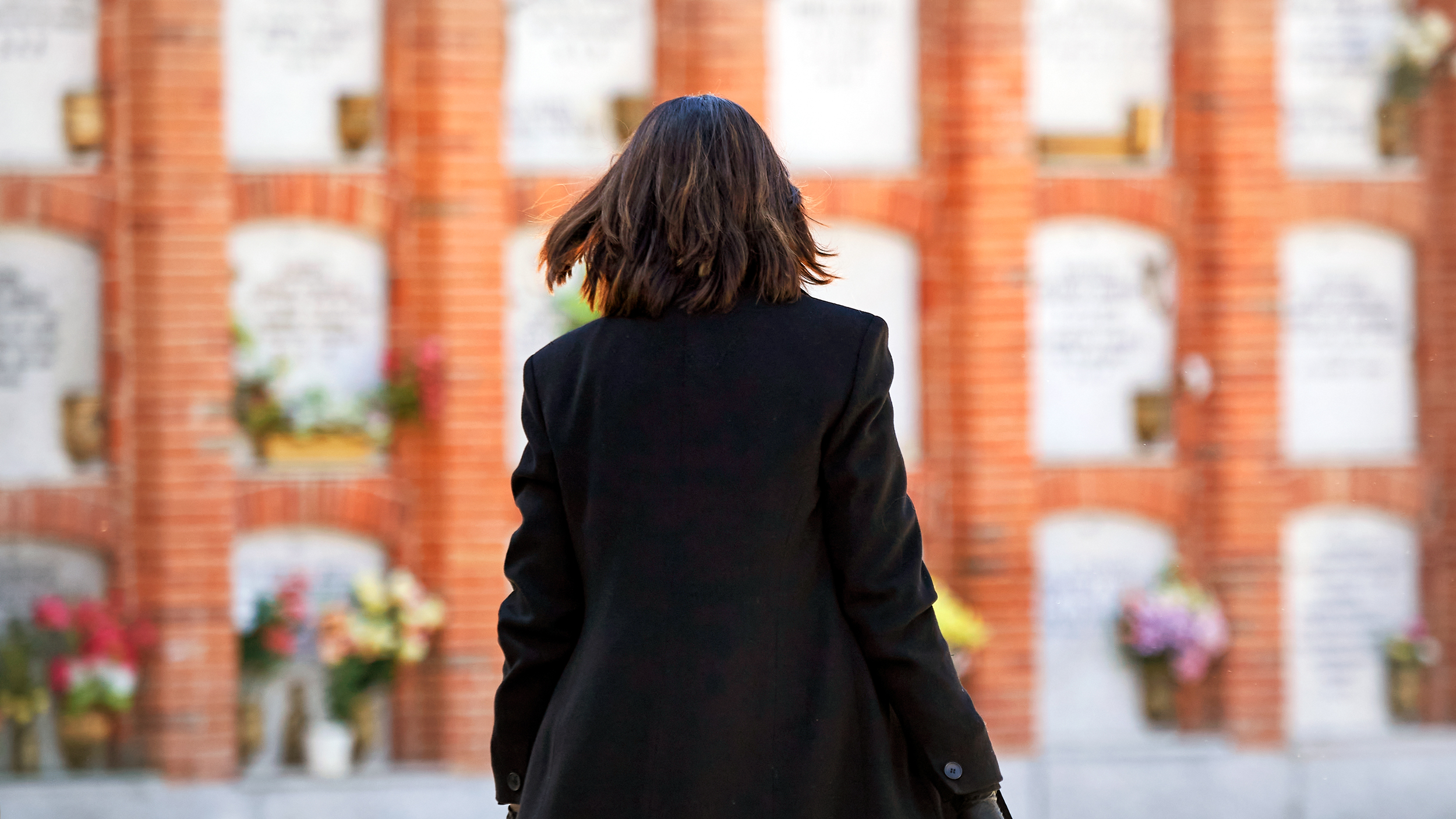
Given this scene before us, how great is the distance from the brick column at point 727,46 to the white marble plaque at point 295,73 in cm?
126

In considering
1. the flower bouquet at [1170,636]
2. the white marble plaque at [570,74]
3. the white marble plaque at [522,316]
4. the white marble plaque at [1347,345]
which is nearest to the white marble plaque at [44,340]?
the white marble plaque at [522,316]

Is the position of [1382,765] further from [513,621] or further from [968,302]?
[513,621]

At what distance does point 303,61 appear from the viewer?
533 cm

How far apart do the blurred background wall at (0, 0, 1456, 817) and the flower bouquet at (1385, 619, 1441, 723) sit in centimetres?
5

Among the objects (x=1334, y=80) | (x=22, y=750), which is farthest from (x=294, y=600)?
(x=1334, y=80)

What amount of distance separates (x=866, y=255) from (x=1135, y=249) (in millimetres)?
1199

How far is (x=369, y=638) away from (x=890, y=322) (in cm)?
250

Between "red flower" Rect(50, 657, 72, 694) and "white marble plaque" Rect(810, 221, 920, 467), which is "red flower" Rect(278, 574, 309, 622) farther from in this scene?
"white marble plaque" Rect(810, 221, 920, 467)

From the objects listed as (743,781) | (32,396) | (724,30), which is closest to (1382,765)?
(724,30)

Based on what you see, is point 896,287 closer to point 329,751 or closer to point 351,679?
point 351,679

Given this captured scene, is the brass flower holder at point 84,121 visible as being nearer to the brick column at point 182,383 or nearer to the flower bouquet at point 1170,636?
the brick column at point 182,383

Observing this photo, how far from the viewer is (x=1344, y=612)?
5805 mm

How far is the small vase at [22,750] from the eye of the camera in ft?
16.4

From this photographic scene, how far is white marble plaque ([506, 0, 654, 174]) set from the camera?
544 centimetres
